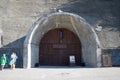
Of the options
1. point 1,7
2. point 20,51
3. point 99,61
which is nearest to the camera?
point 99,61

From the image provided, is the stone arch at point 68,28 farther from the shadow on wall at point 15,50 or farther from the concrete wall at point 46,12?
the concrete wall at point 46,12

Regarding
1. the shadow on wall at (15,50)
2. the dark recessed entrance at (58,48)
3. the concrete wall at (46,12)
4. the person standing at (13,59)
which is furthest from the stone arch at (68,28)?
Result: the concrete wall at (46,12)

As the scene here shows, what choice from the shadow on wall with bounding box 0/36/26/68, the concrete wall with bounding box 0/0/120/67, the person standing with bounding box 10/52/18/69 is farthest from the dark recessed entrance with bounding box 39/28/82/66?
the person standing with bounding box 10/52/18/69

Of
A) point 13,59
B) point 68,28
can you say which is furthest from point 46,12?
point 13,59

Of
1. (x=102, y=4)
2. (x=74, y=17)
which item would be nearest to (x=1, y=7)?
(x=74, y=17)

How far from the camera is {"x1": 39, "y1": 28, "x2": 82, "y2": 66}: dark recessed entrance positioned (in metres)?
22.7

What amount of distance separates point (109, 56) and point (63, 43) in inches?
213

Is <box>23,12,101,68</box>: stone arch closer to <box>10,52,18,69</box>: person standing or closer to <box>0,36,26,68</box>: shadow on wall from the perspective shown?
<box>10,52,18,69</box>: person standing

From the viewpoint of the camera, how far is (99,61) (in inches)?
739

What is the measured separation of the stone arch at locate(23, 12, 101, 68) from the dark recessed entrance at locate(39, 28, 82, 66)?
83 cm

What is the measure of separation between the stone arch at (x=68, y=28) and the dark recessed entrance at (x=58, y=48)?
0.83 metres

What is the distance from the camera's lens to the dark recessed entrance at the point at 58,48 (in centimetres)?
2266

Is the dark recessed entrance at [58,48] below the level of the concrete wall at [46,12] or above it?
below

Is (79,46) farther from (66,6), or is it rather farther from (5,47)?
(5,47)
